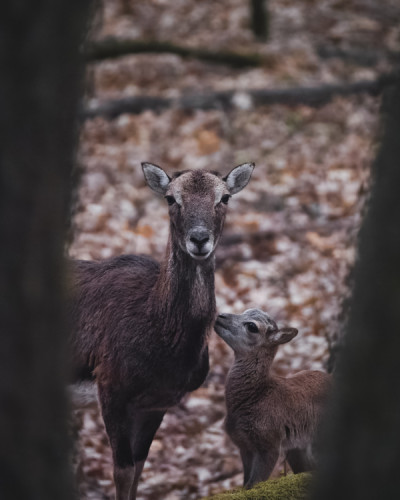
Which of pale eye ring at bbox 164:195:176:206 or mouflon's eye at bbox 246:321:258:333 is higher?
pale eye ring at bbox 164:195:176:206

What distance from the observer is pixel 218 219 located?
5.54 metres

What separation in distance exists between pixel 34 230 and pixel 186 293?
9.60ft

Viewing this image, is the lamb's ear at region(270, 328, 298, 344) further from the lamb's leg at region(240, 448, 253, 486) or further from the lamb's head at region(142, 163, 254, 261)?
the lamb's head at region(142, 163, 254, 261)

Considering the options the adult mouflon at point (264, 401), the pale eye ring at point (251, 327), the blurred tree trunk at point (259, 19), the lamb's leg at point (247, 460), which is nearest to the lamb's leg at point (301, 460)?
the adult mouflon at point (264, 401)

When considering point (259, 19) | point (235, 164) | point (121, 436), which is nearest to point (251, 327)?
point (121, 436)

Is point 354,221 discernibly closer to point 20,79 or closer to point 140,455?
point 140,455

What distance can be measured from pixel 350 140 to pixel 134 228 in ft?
12.9

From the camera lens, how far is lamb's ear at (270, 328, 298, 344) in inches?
238

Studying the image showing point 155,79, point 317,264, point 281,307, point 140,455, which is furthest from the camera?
point 155,79

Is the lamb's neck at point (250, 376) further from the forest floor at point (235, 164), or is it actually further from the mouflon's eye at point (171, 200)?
the mouflon's eye at point (171, 200)

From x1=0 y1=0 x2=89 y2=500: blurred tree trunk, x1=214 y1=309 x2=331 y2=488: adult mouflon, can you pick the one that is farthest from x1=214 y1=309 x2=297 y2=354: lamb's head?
x1=0 y1=0 x2=89 y2=500: blurred tree trunk

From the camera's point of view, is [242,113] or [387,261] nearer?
[387,261]

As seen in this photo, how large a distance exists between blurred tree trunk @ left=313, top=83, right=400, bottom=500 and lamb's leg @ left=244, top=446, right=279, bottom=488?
9.72 ft

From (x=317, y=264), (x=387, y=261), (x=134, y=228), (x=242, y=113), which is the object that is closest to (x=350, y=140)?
(x=242, y=113)
